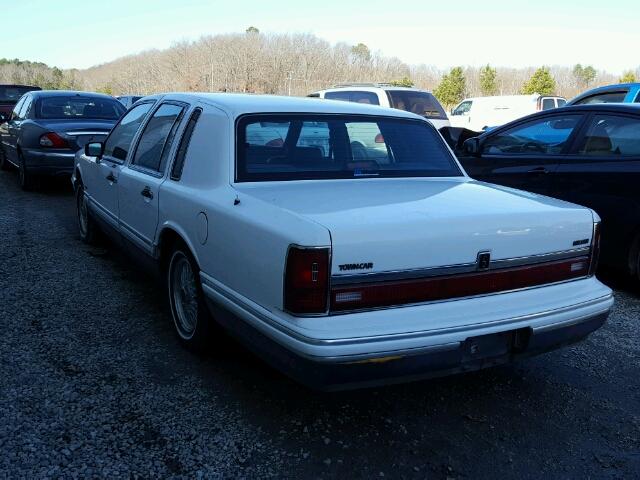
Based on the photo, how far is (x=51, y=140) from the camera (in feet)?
28.2

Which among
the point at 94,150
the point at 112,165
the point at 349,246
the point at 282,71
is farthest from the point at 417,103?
the point at 282,71

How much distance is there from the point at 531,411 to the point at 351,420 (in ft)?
3.08

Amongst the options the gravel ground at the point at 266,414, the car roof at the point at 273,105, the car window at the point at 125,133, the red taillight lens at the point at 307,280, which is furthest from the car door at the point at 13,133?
the red taillight lens at the point at 307,280

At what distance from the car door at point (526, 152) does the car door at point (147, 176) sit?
130 inches

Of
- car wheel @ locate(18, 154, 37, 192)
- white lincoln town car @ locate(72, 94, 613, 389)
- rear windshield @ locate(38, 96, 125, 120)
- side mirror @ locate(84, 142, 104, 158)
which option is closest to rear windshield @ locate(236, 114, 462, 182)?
white lincoln town car @ locate(72, 94, 613, 389)

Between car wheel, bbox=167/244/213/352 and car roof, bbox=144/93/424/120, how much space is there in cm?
88

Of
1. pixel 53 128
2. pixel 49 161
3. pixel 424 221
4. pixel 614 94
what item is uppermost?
pixel 614 94

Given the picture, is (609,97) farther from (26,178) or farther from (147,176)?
(26,178)

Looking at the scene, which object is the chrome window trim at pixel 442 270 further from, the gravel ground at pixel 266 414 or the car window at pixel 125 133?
the car window at pixel 125 133

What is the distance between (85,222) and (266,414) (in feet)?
13.0

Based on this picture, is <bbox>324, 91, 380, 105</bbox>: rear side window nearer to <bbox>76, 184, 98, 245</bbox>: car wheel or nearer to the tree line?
<bbox>76, 184, 98, 245</bbox>: car wheel

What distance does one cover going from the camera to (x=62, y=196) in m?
9.01

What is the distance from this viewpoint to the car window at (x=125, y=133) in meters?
4.66

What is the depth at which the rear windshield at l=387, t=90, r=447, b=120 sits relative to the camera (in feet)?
40.5
